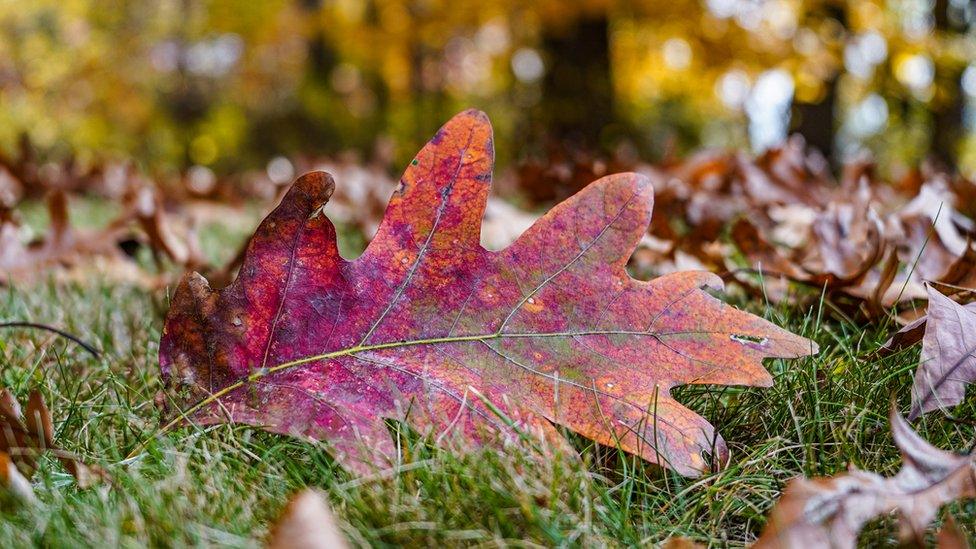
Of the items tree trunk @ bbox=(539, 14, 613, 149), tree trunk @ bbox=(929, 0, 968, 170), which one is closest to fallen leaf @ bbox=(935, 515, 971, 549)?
tree trunk @ bbox=(929, 0, 968, 170)

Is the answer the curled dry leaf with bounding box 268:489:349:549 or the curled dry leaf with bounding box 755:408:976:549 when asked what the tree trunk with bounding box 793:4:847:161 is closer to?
the curled dry leaf with bounding box 755:408:976:549

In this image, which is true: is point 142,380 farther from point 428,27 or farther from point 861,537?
point 428,27

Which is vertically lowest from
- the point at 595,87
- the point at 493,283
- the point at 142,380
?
the point at 595,87

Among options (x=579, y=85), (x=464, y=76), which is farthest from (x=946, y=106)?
(x=464, y=76)

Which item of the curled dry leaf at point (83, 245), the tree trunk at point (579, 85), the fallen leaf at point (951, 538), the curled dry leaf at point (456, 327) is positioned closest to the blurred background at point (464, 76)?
the tree trunk at point (579, 85)

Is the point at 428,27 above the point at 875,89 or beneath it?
above

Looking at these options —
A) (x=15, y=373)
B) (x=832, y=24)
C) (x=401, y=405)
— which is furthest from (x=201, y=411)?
(x=832, y=24)

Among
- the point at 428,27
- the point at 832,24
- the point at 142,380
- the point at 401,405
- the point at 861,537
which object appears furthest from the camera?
the point at 428,27

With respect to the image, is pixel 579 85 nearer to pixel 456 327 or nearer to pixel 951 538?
pixel 456 327
